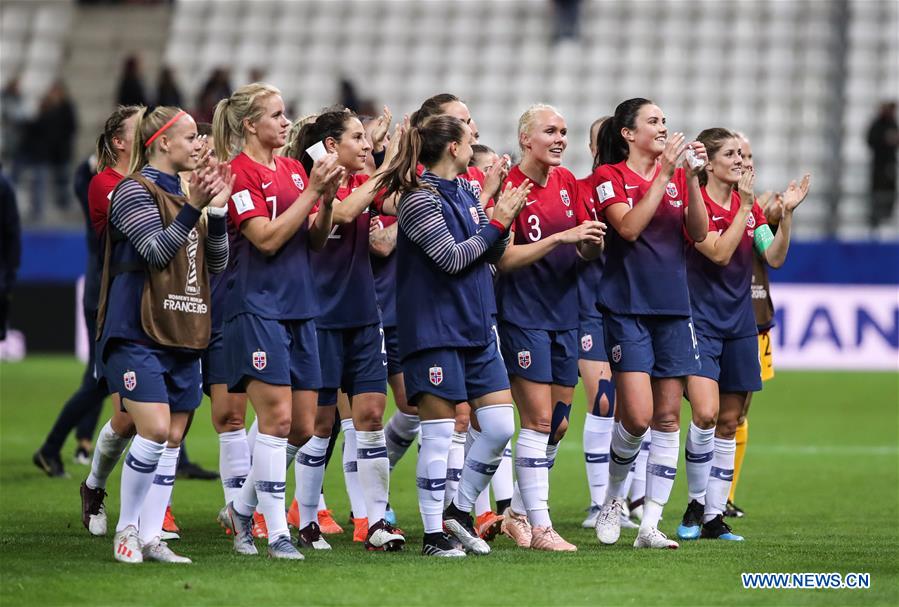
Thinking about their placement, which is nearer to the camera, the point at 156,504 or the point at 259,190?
the point at 156,504

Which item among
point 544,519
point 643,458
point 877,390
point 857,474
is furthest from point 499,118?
point 544,519

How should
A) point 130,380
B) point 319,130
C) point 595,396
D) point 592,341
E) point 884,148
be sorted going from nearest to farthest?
point 130,380, point 319,130, point 595,396, point 592,341, point 884,148

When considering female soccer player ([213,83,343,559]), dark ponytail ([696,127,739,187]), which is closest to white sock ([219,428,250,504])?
female soccer player ([213,83,343,559])

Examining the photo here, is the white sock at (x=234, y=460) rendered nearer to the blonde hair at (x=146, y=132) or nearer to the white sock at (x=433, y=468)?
the white sock at (x=433, y=468)

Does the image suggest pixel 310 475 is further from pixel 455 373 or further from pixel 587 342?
pixel 587 342

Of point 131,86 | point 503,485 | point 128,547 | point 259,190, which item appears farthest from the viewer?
point 131,86

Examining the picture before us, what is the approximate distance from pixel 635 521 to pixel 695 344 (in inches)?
62.6

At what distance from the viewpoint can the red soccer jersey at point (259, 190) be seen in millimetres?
6793

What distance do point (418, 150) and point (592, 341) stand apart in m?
2.27

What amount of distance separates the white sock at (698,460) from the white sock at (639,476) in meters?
1.02

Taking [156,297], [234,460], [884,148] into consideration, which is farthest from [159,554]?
[884,148]

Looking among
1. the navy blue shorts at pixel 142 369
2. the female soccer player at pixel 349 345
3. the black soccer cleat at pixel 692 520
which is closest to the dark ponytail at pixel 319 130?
the female soccer player at pixel 349 345

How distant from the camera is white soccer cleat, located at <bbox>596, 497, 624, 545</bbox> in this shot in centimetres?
755

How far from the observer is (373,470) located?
7.34m
